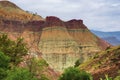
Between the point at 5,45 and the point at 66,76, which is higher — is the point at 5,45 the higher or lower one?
the higher one

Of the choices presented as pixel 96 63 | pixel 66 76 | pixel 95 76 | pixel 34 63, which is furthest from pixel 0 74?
pixel 96 63

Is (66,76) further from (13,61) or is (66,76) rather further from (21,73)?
(21,73)

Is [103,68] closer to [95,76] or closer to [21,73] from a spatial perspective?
[95,76]

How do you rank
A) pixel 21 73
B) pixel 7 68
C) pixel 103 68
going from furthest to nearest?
pixel 103 68
pixel 7 68
pixel 21 73

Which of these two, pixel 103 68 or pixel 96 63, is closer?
pixel 103 68

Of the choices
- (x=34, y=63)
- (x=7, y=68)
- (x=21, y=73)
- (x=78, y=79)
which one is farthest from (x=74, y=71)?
(x=21, y=73)

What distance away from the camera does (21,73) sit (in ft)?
222

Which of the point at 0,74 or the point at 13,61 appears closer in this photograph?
the point at 0,74

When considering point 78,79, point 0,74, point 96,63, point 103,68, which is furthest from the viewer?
point 96,63

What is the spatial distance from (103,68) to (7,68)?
27.3 metres

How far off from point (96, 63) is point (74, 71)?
2012 cm

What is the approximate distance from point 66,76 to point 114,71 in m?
11.5

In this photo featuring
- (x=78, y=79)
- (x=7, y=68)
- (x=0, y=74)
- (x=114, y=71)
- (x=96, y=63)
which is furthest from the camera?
(x=96, y=63)

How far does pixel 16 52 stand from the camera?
9162cm
